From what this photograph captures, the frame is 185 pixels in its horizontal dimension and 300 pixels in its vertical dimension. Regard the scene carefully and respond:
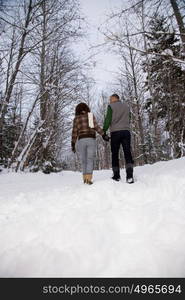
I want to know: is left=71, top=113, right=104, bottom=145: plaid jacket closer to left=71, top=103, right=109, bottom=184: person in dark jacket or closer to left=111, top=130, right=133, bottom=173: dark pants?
left=71, top=103, right=109, bottom=184: person in dark jacket

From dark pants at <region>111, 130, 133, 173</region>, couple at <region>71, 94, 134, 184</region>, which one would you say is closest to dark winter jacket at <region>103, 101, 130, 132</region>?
couple at <region>71, 94, 134, 184</region>

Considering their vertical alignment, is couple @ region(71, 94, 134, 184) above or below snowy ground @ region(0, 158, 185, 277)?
above

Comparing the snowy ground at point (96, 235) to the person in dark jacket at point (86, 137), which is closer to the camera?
the snowy ground at point (96, 235)

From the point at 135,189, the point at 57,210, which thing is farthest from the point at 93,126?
the point at 57,210

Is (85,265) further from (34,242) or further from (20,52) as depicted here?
(20,52)

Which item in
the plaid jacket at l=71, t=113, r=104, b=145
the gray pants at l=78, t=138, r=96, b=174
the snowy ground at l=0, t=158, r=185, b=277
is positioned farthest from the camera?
the plaid jacket at l=71, t=113, r=104, b=145

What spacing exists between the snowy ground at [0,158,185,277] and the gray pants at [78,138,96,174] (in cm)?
98

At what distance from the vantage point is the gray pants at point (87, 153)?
4311mm

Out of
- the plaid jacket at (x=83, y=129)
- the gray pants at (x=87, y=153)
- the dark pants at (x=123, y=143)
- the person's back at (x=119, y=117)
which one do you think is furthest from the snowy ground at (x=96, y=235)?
the person's back at (x=119, y=117)

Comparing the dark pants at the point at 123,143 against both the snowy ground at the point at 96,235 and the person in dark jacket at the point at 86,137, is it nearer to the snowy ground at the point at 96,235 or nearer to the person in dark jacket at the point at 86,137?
the person in dark jacket at the point at 86,137

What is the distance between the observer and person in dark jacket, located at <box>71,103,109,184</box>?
4.34 m

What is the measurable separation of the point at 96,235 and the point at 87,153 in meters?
2.43

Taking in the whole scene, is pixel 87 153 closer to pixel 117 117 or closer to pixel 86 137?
pixel 86 137

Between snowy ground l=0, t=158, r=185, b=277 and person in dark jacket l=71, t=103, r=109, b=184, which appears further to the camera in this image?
person in dark jacket l=71, t=103, r=109, b=184
